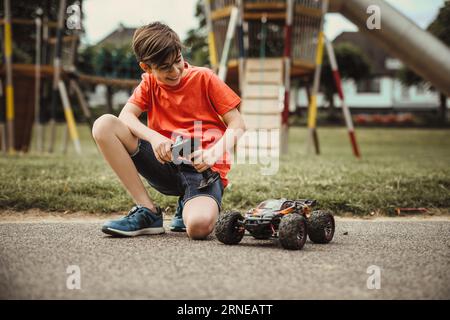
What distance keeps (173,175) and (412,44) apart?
18.8 ft

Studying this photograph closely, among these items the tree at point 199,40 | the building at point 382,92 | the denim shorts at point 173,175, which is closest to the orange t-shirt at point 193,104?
the denim shorts at point 173,175

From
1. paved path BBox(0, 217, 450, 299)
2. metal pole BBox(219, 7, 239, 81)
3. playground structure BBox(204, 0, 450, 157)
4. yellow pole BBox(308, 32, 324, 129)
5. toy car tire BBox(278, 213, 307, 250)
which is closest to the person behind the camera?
paved path BBox(0, 217, 450, 299)

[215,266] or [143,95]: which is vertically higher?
[143,95]

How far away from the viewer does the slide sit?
7.67m

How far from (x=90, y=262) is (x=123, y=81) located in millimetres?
13098

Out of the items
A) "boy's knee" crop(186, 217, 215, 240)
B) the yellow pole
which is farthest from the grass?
the yellow pole

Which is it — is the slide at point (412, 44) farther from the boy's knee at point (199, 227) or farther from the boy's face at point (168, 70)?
the boy's knee at point (199, 227)

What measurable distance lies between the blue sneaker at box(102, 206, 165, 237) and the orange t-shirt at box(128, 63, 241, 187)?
468 mm

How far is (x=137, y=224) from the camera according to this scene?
3.27m

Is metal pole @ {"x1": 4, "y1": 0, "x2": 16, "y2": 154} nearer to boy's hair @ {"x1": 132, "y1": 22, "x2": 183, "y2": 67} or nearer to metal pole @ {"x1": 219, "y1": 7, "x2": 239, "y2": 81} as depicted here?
metal pole @ {"x1": 219, "y1": 7, "x2": 239, "y2": 81}

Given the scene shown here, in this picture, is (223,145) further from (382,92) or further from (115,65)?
(382,92)

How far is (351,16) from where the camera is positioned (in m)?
9.34

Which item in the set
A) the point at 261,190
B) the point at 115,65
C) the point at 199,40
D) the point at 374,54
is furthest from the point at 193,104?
the point at 374,54

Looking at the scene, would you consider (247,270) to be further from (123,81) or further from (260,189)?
(123,81)
